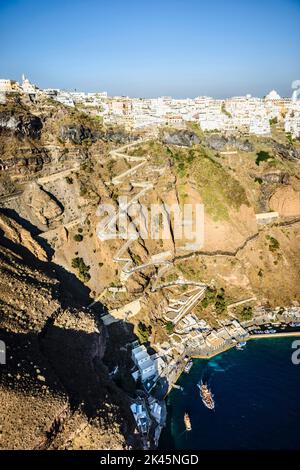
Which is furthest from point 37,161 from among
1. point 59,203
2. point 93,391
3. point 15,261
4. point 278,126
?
point 278,126

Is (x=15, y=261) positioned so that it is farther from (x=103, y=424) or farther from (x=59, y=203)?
(x=103, y=424)

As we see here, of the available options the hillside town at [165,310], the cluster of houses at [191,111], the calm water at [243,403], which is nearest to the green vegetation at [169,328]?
the hillside town at [165,310]

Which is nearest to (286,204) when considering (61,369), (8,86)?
(61,369)

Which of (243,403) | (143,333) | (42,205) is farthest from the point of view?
(42,205)

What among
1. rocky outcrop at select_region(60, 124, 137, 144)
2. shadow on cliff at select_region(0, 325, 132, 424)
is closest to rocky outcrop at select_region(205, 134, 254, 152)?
rocky outcrop at select_region(60, 124, 137, 144)

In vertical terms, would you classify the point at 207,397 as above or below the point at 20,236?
below

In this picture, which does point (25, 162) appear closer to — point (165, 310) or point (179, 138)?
point (165, 310)
